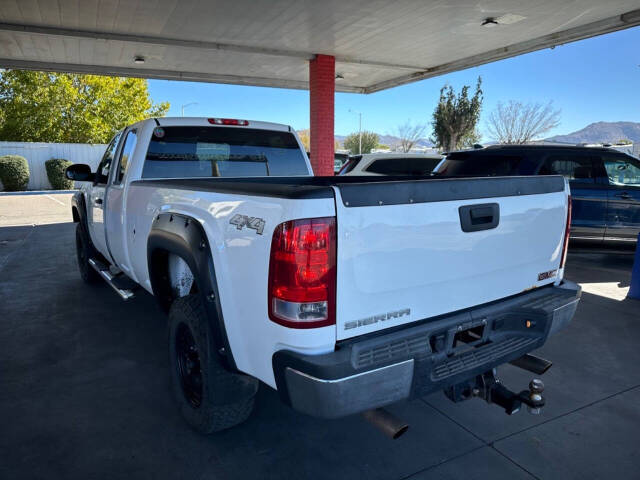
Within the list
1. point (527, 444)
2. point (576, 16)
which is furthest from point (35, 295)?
point (576, 16)

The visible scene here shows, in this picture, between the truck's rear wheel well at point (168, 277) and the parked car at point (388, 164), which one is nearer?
the truck's rear wheel well at point (168, 277)

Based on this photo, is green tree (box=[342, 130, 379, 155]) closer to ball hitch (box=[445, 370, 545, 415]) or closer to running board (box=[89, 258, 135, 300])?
running board (box=[89, 258, 135, 300])

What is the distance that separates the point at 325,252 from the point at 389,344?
539 millimetres

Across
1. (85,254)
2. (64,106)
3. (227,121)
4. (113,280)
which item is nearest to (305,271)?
(227,121)

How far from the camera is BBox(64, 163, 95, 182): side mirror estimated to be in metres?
4.85

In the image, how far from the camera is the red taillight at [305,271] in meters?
1.90

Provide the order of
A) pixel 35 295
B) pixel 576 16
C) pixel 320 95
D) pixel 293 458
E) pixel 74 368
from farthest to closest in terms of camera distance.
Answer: pixel 320 95 → pixel 576 16 → pixel 35 295 → pixel 74 368 → pixel 293 458

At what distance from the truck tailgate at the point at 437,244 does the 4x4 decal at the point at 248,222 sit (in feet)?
1.21

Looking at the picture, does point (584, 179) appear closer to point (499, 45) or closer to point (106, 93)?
point (499, 45)

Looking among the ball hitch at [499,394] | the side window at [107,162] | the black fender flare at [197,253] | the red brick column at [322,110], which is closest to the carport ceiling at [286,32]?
the red brick column at [322,110]

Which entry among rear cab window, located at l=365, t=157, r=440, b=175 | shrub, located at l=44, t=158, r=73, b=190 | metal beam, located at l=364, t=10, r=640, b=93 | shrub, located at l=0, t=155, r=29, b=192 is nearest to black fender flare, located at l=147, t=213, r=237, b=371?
rear cab window, located at l=365, t=157, r=440, b=175

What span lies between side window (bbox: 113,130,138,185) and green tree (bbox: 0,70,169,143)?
27.8 meters

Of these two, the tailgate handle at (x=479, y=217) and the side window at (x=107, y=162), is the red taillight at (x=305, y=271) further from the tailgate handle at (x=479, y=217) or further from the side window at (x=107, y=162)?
the side window at (x=107, y=162)

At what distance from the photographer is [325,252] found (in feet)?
6.31
